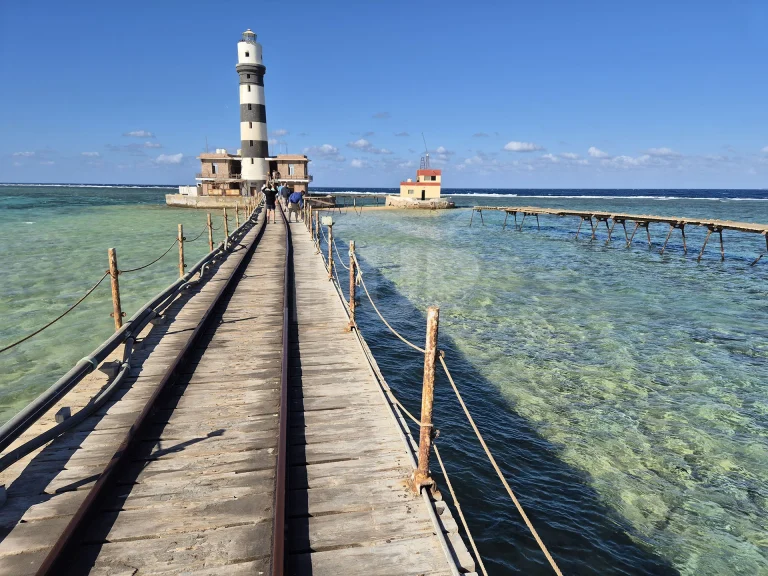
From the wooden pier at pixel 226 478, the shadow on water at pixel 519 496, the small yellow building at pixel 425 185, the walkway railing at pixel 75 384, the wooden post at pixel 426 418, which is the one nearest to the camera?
the wooden pier at pixel 226 478

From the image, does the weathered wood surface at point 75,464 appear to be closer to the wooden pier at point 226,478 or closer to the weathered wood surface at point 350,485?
the wooden pier at point 226,478

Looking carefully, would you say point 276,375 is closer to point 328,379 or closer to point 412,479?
point 328,379

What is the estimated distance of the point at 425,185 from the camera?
273ft

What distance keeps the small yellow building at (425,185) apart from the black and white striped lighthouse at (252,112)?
29031 mm

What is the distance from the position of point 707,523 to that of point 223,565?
6.81m

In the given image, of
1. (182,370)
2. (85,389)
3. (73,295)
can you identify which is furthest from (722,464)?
(73,295)

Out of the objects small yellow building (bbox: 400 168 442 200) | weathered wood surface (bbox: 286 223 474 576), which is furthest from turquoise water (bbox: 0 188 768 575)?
small yellow building (bbox: 400 168 442 200)

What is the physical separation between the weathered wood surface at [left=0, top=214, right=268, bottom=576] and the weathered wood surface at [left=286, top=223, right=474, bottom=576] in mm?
796

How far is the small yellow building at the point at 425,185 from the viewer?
272 feet

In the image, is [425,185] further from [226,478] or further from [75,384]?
[226,478]

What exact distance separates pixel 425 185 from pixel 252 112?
34579 millimetres

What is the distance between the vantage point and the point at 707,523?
250 inches

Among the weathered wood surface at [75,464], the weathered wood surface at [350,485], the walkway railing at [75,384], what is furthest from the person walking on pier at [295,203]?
the weathered wood surface at [75,464]

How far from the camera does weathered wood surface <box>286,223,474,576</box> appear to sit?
12.2ft
